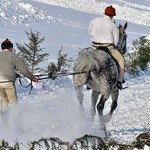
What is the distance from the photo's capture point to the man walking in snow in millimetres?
8789

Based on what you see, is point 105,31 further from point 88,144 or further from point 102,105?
point 88,144

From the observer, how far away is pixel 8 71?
8.84 meters

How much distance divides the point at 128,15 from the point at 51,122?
3452 cm

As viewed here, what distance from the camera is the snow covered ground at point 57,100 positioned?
878 cm

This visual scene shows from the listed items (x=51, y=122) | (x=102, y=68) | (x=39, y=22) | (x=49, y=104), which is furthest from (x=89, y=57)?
(x=39, y=22)

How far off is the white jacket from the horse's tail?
619 millimetres

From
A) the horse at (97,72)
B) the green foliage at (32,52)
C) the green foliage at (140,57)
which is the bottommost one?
the green foliage at (140,57)

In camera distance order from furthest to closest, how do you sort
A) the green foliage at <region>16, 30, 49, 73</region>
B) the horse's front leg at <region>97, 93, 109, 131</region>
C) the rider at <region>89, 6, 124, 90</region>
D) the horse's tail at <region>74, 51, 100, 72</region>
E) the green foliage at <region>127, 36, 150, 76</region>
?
the green foliage at <region>127, 36, 150, 76</region> → the green foliage at <region>16, 30, 49, 73</region> → the rider at <region>89, 6, 124, 90</region> → the horse's front leg at <region>97, 93, 109, 131</region> → the horse's tail at <region>74, 51, 100, 72</region>

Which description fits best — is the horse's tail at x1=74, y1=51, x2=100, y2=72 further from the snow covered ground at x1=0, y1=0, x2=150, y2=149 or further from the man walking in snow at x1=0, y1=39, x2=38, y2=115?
the snow covered ground at x1=0, y1=0, x2=150, y2=149

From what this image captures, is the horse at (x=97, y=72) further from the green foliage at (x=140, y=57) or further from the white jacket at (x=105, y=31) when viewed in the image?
the green foliage at (x=140, y=57)

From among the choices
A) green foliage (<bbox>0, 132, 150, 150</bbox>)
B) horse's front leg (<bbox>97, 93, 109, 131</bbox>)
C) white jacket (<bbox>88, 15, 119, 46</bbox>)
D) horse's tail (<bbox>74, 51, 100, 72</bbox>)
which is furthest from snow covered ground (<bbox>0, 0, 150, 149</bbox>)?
green foliage (<bbox>0, 132, 150, 150</bbox>)

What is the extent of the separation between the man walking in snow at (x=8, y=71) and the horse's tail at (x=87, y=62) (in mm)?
816

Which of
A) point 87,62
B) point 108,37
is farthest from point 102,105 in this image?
point 108,37

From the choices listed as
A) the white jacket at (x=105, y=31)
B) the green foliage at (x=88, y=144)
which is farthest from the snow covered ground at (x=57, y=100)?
the green foliage at (x=88, y=144)
